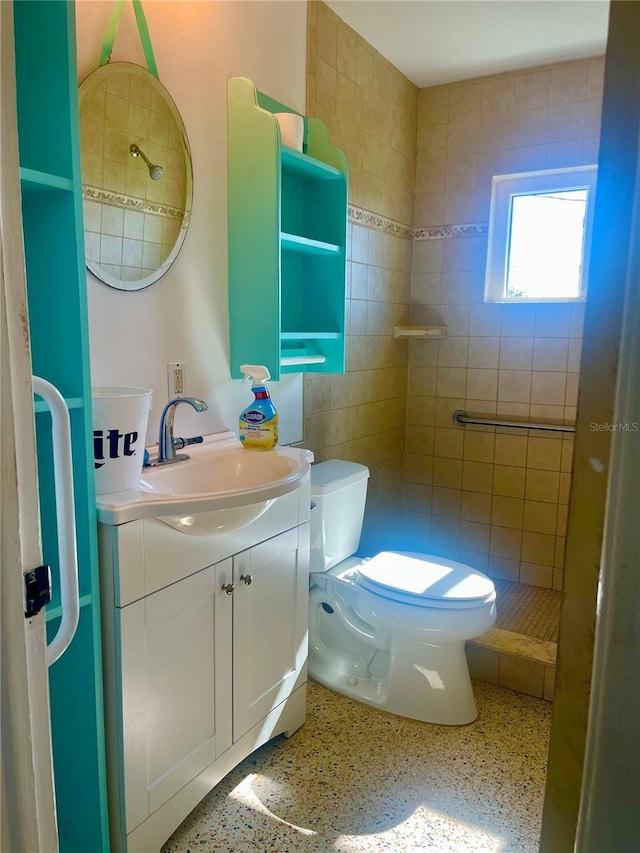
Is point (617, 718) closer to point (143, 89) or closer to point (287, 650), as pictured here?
point (287, 650)

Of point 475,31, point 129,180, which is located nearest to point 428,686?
point 129,180

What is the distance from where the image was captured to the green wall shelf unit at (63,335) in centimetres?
110

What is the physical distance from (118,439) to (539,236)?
7.47 ft

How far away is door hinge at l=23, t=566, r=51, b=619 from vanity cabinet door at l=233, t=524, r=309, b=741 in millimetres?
889

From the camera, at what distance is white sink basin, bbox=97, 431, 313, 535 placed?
4.14 ft

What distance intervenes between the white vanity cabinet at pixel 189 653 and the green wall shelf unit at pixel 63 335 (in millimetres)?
42

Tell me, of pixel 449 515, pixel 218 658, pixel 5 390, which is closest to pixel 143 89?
pixel 5 390

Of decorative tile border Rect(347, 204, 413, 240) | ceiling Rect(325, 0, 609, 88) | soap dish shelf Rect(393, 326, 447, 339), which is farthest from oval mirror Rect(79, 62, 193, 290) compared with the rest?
soap dish shelf Rect(393, 326, 447, 339)

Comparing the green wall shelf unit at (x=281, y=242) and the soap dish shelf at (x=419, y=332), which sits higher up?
the green wall shelf unit at (x=281, y=242)

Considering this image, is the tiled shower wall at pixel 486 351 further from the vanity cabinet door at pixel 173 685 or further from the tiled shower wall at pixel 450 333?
the vanity cabinet door at pixel 173 685

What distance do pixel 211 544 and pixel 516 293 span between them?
2.06 meters

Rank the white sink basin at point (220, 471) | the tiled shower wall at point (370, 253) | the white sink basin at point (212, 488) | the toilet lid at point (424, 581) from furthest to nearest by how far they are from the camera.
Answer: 1. the tiled shower wall at point (370, 253)
2. the toilet lid at point (424, 581)
3. the white sink basin at point (220, 471)
4. the white sink basin at point (212, 488)

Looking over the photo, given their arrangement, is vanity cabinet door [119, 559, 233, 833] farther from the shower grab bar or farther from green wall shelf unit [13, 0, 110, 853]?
the shower grab bar

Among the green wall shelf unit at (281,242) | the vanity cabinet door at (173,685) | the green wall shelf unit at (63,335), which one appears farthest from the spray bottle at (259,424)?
the green wall shelf unit at (63,335)
